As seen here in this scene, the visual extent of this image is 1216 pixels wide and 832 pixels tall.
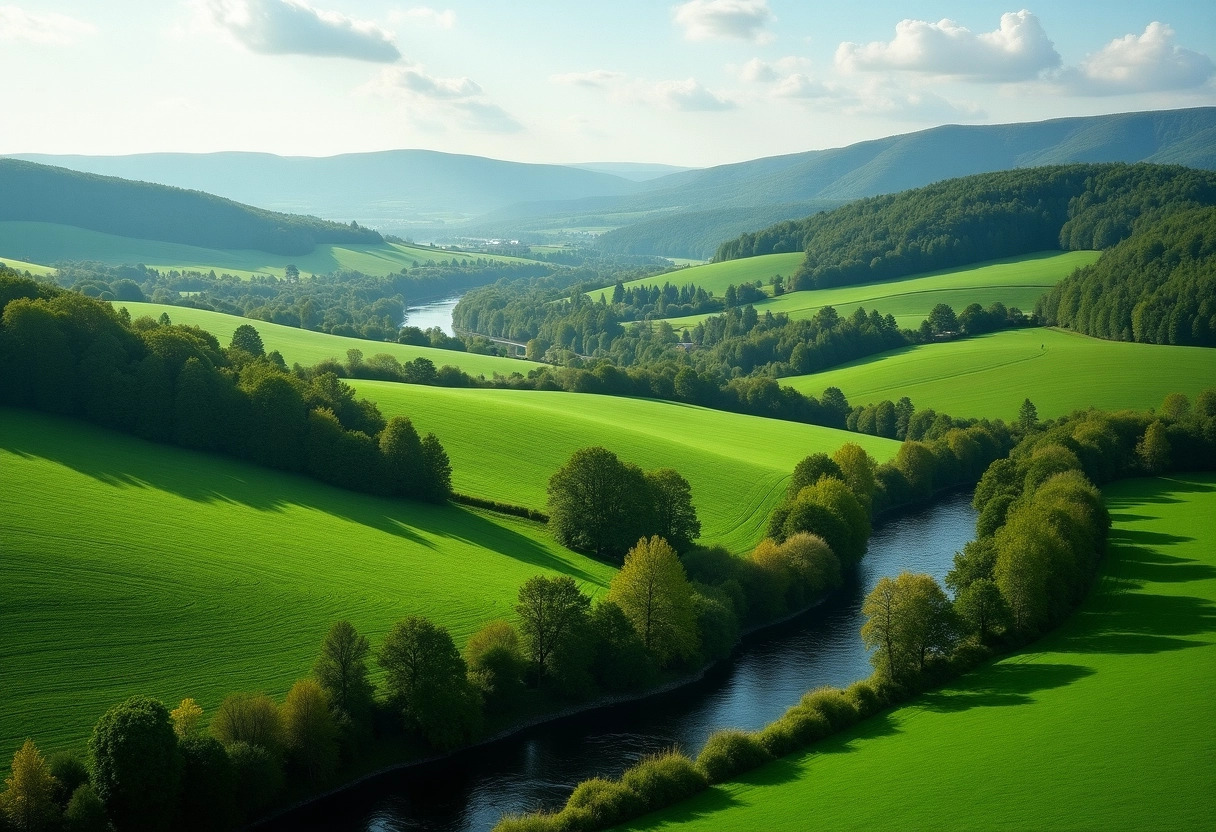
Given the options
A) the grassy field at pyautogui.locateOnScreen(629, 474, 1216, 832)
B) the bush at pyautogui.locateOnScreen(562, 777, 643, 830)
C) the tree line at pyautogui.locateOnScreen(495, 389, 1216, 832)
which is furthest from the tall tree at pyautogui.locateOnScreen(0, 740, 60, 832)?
the grassy field at pyautogui.locateOnScreen(629, 474, 1216, 832)

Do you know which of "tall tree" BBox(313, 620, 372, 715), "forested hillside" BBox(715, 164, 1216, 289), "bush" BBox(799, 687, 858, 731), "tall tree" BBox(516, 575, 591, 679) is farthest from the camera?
"forested hillside" BBox(715, 164, 1216, 289)

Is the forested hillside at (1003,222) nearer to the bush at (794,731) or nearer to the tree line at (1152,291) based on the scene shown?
the tree line at (1152,291)

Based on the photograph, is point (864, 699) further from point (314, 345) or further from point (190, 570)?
point (314, 345)

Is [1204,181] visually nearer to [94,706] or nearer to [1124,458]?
[1124,458]

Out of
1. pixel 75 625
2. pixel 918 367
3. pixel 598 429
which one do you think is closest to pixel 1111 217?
pixel 918 367

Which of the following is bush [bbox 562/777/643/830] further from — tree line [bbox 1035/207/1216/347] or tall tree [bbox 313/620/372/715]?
tree line [bbox 1035/207/1216/347]

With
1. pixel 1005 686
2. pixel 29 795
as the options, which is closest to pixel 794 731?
pixel 1005 686
